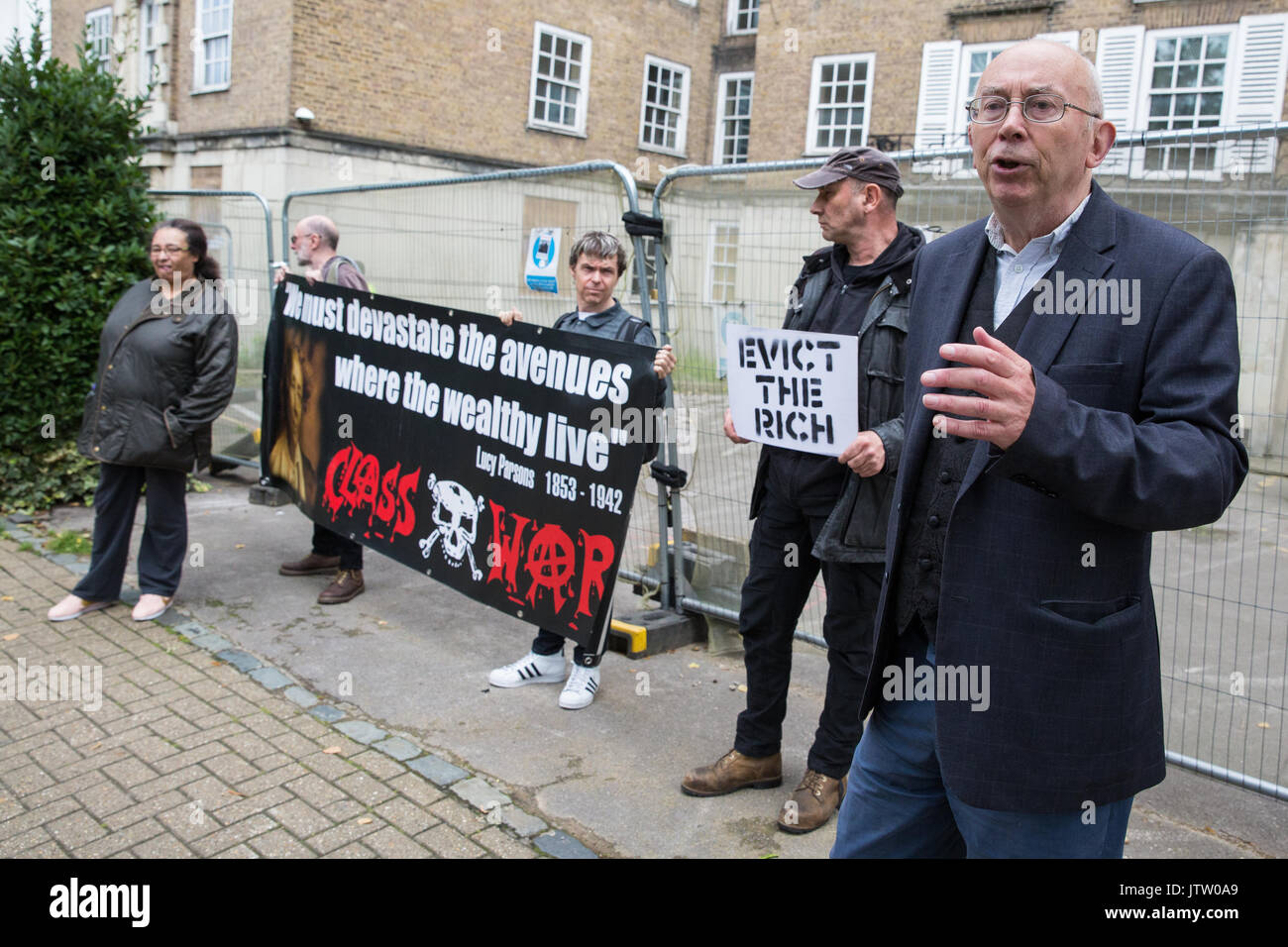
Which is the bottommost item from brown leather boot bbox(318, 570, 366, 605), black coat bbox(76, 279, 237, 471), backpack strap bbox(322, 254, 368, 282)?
brown leather boot bbox(318, 570, 366, 605)

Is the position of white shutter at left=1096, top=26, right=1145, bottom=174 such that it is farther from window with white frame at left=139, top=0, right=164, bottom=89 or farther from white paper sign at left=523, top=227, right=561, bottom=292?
window with white frame at left=139, top=0, right=164, bottom=89

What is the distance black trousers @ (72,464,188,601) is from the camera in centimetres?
576

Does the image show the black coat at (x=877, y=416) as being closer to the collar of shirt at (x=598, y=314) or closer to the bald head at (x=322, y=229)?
the collar of shirt at (x=598, y=314)

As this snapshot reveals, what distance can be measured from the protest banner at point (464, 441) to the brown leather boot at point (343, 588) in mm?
326

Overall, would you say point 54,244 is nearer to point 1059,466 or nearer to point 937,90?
point 1059,466

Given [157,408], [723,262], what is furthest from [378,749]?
[723,262]

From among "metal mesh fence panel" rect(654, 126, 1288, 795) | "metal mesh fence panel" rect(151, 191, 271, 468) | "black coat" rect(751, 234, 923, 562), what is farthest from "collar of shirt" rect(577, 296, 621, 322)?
"metal mesh fence panel" rect(151, 191, 271, 468)

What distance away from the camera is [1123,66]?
57.0ft

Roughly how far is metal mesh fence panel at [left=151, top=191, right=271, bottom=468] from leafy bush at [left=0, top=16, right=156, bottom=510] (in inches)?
36.6

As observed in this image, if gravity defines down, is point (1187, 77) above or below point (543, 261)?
above

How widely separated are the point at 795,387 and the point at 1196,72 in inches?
651

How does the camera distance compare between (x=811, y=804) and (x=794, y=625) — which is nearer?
(x=811, y=804)

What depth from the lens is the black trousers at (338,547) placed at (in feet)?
20.5

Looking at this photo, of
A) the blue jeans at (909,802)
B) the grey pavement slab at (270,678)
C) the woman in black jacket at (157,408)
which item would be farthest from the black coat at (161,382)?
the blue jeans at (909,802)
